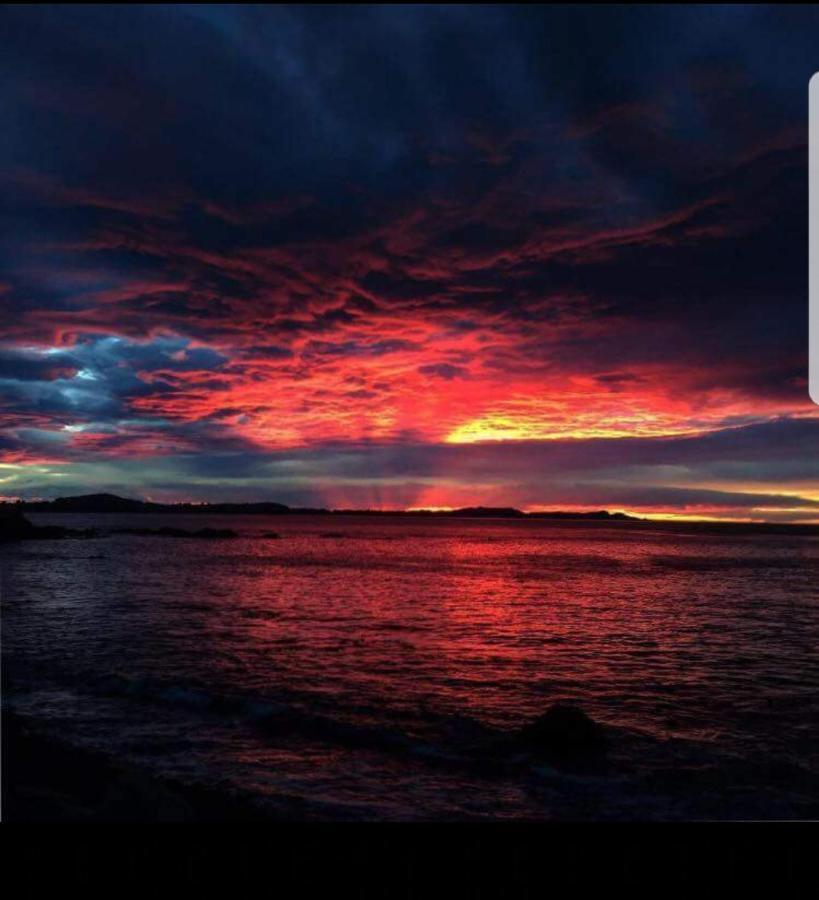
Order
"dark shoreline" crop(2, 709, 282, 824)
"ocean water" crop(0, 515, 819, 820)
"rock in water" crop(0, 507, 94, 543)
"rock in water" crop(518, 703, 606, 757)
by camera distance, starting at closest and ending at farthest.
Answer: "dark shoreline" crop(2, 709, 282, 824) → "ocean water" crop(0, 515, 819, 820) → "rock in water" crop(518, 703, 606, 757) → "rock in water" crop(0, 507, 94, 543)

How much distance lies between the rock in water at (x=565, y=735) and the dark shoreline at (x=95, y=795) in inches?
151

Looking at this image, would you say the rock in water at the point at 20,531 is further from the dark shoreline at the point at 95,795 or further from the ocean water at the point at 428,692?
the dark shoreline at the point at 95,795

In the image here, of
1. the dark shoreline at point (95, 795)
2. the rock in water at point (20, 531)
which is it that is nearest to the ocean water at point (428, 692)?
the dark shoreline at point (95, 795)

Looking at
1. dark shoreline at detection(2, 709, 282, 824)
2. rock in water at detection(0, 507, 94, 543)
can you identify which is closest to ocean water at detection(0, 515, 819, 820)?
dark shoreline at detection(2, 709, 282, 824)

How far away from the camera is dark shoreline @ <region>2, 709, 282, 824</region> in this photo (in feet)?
21.9

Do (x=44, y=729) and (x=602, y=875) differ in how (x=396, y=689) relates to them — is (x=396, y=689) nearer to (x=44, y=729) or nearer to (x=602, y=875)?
(x=44, y=729)

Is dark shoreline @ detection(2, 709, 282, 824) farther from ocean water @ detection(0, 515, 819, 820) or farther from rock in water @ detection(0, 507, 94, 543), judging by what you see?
rock in water @ detection(0, 507, 94, 543)

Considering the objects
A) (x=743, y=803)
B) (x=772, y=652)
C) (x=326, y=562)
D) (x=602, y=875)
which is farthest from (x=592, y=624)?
(x=326, y=562)

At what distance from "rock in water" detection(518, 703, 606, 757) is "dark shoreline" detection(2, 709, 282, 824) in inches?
151

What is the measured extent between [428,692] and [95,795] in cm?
662

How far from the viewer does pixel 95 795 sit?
24.2 feet

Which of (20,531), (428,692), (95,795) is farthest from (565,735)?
(20,531)

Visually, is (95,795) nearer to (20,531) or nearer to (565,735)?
(565,735)

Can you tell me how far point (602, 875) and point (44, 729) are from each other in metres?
9.12
